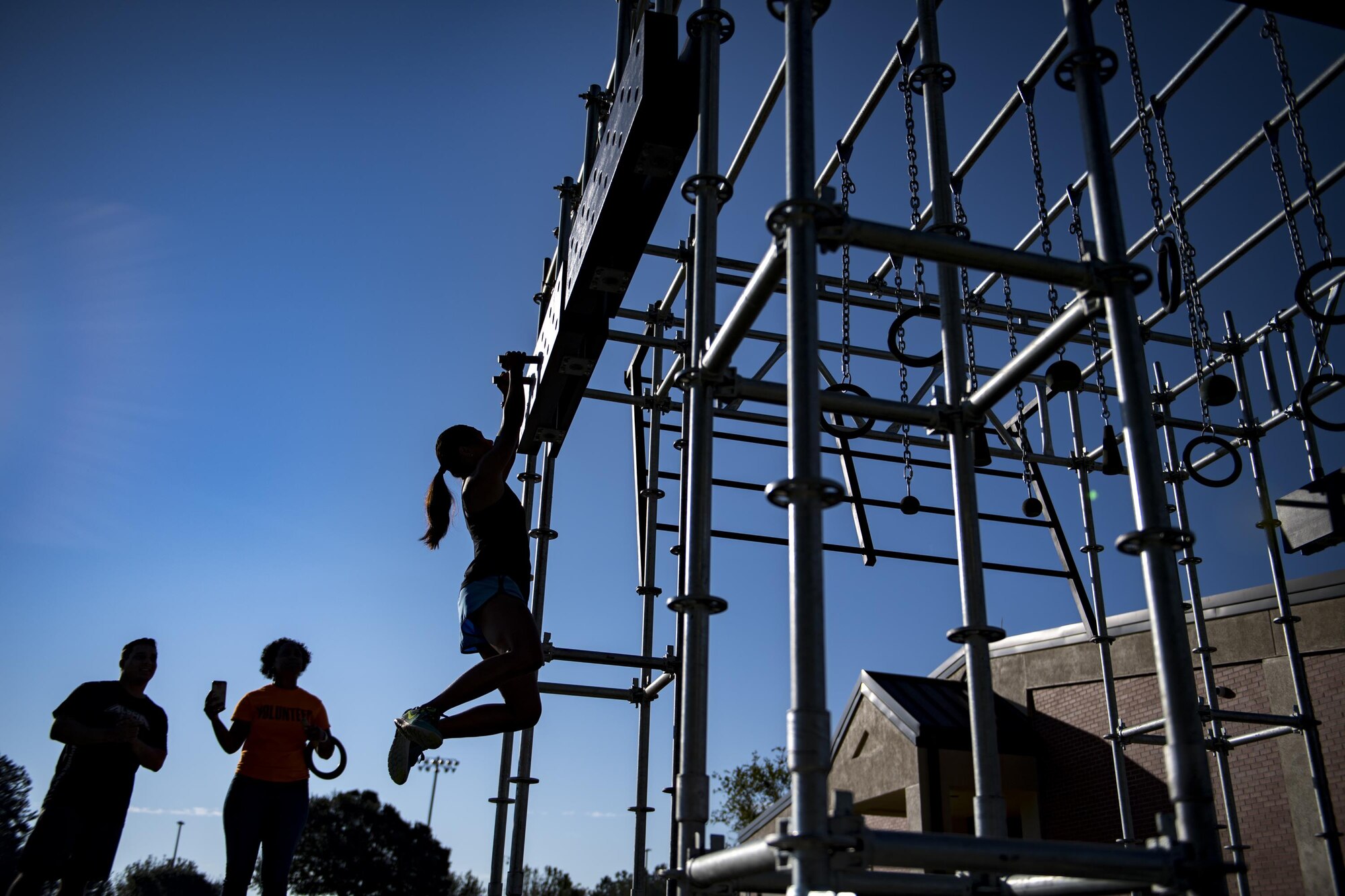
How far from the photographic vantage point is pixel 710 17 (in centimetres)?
382

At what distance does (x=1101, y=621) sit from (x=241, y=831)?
519 cm

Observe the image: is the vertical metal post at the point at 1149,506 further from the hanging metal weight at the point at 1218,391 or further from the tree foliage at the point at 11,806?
the tree foliage at the point at 11,806

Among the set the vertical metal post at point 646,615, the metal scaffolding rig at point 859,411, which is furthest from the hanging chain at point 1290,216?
the vertical metal post at point 646,615

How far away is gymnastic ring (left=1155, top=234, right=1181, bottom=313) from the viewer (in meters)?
2.54

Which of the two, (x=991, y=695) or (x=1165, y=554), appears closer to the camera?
(x=1165, y=554)

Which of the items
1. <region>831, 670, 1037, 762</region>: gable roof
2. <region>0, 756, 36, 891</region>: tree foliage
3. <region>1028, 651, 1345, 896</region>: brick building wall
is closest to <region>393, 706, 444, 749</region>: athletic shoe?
<region>1028, 651, 1345, 896</region>: brick building wall

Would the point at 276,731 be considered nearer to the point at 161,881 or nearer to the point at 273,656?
the point at 273,656

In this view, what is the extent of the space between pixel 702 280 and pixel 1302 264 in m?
3.50

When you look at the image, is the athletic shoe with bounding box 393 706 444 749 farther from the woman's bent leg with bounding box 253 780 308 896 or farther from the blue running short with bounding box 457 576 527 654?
the woman's bent leg with bounding box 253 780 308 896

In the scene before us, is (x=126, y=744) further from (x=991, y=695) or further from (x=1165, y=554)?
(x=1165, y=554)

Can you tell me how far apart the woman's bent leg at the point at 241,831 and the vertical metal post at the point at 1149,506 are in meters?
3.74

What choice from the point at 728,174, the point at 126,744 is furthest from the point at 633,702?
the point at 728,174

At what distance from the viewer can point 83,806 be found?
451 cm

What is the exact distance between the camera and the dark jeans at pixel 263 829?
4.31 meters
